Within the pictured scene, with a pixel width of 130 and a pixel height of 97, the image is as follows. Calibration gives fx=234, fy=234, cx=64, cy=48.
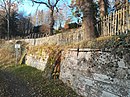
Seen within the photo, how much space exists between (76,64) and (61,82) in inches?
94.0

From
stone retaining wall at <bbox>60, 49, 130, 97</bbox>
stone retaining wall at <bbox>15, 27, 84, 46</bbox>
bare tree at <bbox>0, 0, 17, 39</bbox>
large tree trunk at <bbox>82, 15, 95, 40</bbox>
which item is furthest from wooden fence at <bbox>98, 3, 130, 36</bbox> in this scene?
bare tree at <bbox>0, 0, 17, 39</bbox>

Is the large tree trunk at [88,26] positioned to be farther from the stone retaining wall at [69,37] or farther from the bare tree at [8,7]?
the bare tree at [8,7]

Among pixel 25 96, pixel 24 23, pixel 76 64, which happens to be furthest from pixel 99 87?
pixel 24 23

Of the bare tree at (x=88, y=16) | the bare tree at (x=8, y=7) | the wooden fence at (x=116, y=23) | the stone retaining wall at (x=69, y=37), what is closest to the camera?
the wooden fence at (x=116, y=23)

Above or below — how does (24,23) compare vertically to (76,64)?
above

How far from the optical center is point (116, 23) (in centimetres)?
1031

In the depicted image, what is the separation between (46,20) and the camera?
58.7 meters

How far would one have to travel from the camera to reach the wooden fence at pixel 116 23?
9.47 m

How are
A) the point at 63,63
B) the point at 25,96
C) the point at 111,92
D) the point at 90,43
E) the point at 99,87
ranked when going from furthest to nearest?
the point at 63,63
the point at 25,96
the point at 90,43
the point at 99,87
the point at 111,92

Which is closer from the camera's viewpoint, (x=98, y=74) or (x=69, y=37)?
(x=98, y=74)

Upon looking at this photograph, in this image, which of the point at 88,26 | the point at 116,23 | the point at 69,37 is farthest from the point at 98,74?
the point at 69,37

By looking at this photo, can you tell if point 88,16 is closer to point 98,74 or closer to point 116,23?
point 116,23

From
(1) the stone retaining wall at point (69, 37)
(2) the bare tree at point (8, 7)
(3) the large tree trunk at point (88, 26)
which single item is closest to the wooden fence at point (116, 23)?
(3) the large tree trunk at point (88, 26)

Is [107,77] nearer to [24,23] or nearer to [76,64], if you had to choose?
[76,64]
